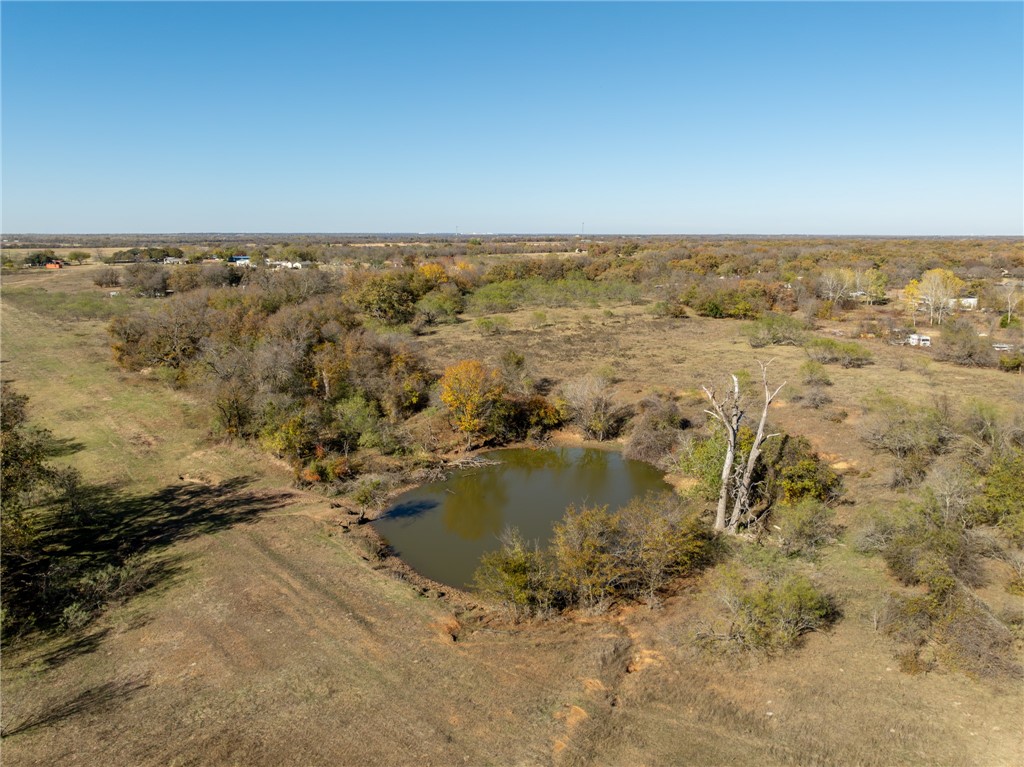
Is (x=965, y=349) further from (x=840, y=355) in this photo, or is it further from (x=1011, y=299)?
(x=1011, y=299)

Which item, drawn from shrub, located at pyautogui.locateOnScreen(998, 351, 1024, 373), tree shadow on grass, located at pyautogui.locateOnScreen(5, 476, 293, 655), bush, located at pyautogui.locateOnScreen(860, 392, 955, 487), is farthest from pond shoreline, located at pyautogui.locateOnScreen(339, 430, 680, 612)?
shrub, located at pyautogui.locateOnScreen(998, 351, 1024, 373)

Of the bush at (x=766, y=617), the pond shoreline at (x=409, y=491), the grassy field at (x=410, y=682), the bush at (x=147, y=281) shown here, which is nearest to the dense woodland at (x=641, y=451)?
the bush at (x=766, y=617)

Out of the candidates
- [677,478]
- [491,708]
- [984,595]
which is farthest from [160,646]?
[984,595]

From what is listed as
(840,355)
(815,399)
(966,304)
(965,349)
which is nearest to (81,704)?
(815,399)

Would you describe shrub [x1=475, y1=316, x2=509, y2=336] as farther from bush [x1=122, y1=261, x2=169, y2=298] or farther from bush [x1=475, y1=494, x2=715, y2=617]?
bush [x1=122, y1=261, x2=169, y2=298]

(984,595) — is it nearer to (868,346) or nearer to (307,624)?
(307,624)
